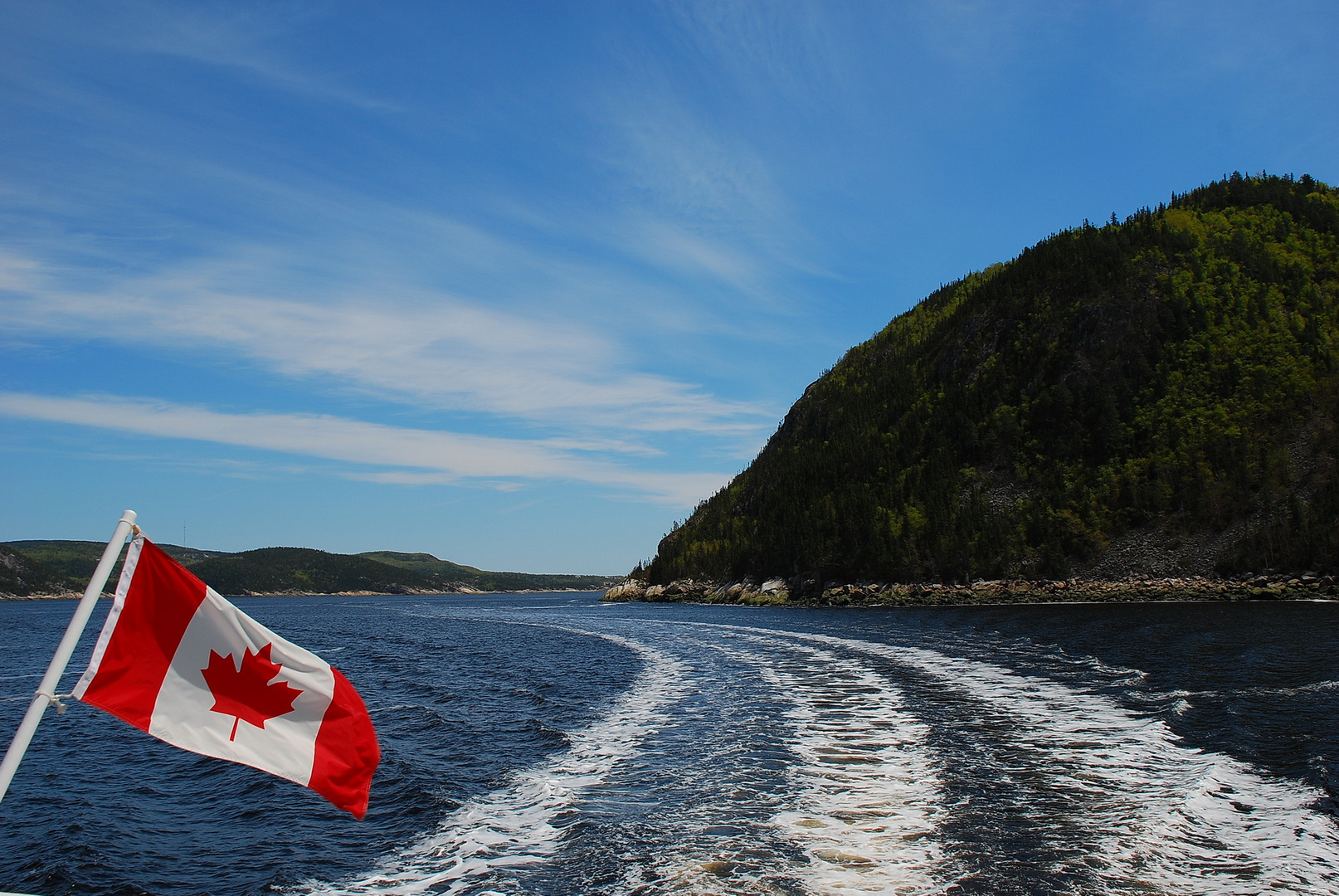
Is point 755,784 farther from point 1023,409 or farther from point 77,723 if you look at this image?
point 1023,409

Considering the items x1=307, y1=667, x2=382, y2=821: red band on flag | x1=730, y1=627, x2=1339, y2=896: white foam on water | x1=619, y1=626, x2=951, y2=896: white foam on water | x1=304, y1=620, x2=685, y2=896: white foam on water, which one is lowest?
x1=304, y1=620, x2=685, y2=896: white foam on water

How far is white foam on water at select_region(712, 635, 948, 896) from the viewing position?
35.9 ft

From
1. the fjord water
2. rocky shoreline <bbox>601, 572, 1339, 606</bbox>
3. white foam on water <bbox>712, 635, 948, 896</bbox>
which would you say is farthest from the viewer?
rocky shoreline <bbox>601, 572, 1339, 606</bbox>

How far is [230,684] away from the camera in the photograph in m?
6.70

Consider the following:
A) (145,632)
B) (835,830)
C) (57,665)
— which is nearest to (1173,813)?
(835,830)

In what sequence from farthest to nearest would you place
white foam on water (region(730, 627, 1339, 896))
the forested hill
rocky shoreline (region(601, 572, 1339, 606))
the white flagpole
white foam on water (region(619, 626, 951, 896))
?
the forested hill, rocky shoreline (region(601, 572, 1339, 606)), white foam on water (region(619, 626, 951, 896)), white foam on water (region(730, 627, 1339, 896)), the white flagpole

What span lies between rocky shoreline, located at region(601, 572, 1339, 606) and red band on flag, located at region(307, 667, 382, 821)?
79962 mm

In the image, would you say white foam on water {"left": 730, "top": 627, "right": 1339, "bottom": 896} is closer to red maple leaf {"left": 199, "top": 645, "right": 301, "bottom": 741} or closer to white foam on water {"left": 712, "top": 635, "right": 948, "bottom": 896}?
white foam on water {"left": 712, "top": 635, "right": 948, "bottom": 896}

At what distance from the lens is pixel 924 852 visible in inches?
458

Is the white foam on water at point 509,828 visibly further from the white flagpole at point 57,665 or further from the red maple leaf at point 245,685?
the white flagpole at point 57,665

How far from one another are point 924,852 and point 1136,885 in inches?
105

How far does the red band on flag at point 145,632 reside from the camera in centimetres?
639

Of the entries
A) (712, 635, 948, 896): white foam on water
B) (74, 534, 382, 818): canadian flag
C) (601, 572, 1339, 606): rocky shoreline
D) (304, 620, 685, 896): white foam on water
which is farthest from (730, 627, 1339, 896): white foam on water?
(601, 572, 1339, 606): rocky shoreline

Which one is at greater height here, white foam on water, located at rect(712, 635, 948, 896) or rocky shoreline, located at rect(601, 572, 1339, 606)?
rocky shoreline, located at rect(601, 572, 1339, 606)
